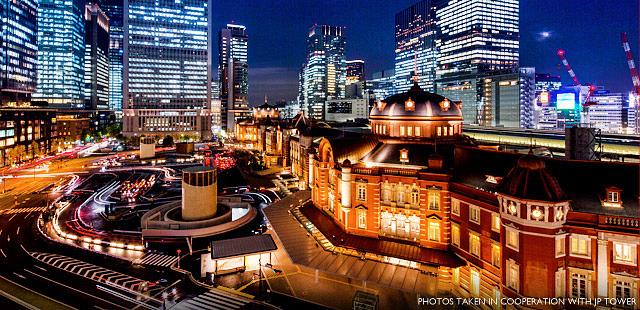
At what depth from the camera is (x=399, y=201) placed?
44625mm

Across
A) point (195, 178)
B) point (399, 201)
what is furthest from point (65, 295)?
point (399, 201)

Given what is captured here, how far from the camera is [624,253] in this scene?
28.7 m

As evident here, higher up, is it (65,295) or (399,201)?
(399,201)

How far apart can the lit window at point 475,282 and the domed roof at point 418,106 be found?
72.9 ft

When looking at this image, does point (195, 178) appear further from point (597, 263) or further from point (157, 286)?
point (597, 263)

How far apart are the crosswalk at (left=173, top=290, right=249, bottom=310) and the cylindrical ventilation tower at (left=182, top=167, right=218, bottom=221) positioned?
75.7 ft

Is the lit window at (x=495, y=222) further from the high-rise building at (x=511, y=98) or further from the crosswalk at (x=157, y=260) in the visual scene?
the high-rise building at (x=511, y=98)

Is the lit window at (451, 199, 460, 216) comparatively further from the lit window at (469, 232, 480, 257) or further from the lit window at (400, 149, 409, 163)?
the lit window at (400, 149, 409, 163)

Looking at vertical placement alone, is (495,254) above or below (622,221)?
below

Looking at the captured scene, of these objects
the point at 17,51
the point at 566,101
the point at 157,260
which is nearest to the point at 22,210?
the point at 157,260

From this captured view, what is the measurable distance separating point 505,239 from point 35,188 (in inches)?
3911

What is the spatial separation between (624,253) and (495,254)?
960 cm

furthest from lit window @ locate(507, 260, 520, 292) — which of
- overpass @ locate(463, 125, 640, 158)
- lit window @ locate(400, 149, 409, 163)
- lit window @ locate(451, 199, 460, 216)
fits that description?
lit window @ locate(400, 149, 409, 163)

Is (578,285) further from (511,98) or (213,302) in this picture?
(511,98)
